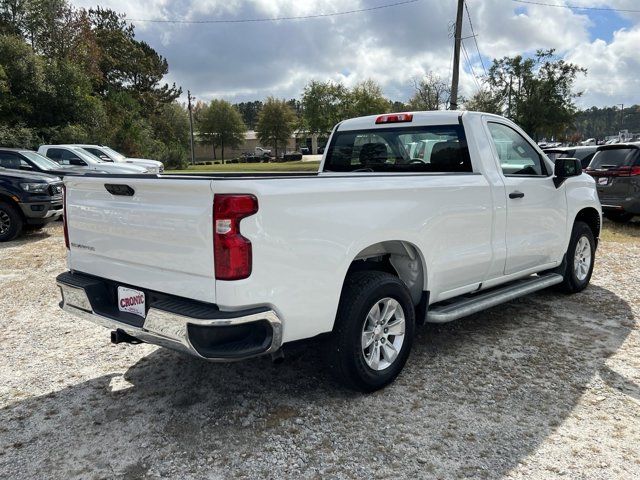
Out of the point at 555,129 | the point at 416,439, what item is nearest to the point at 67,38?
the point at 555,129

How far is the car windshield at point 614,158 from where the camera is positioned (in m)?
10.7

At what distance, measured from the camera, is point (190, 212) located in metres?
2.84

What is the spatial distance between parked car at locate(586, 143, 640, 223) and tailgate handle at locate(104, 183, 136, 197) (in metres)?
10.4

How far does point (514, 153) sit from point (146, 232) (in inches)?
138

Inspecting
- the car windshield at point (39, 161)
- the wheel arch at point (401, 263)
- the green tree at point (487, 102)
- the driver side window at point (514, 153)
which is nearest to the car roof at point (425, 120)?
the driver side window at point (514, 153)

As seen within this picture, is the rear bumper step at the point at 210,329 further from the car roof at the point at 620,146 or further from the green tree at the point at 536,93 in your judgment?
the green tree at the point at 536,93

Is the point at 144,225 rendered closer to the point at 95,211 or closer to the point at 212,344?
the point at 95,211

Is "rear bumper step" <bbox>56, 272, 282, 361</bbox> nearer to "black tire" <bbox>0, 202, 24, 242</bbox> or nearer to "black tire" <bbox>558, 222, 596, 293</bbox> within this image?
"black tire" <bbox>558, 222, 596, 293</bbox>

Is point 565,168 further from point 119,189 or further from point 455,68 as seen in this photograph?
point 455,68

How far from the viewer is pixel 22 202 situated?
9641 millimetres

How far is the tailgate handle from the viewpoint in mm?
3150

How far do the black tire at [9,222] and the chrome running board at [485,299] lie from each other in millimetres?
8576

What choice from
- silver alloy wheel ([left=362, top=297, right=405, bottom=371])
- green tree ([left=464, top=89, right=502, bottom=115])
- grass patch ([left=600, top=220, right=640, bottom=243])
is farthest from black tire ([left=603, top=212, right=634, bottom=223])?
green tree ([left=464, top=89, right=502, bottom=115])

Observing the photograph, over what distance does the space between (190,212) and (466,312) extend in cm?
236
